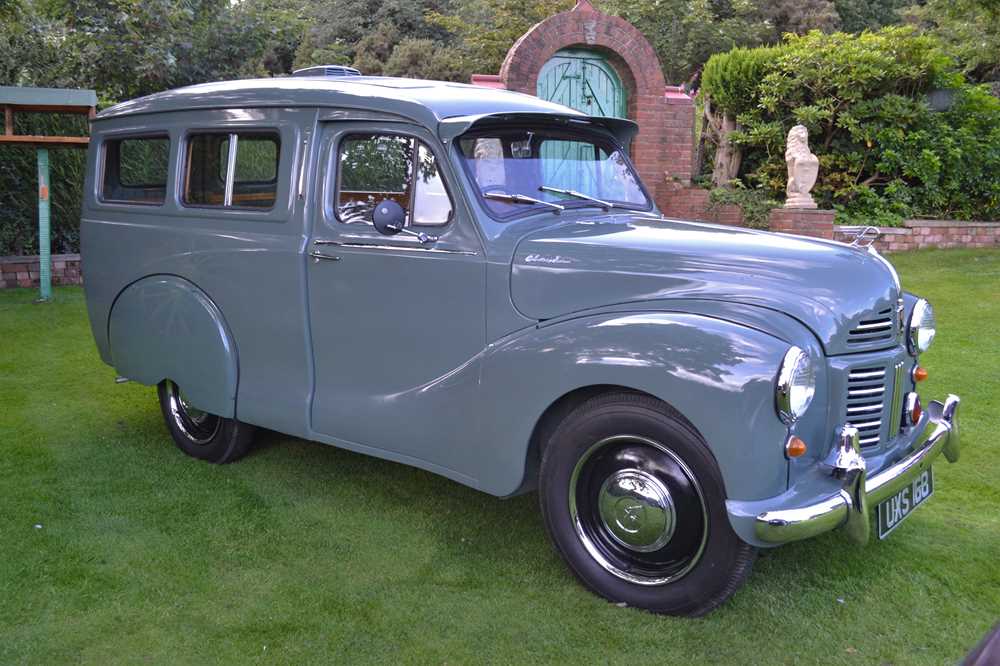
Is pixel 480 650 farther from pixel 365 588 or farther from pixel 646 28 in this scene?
pixel 646 28

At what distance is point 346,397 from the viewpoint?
14.0ft

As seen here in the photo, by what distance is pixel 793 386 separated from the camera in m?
3.02

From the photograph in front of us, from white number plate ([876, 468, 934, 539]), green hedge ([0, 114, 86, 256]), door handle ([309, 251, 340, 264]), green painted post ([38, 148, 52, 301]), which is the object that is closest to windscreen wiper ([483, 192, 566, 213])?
door handle ([309, 251, 340, 264])

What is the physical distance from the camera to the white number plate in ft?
11.3

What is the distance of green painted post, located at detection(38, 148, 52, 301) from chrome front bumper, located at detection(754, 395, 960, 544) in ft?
28.7

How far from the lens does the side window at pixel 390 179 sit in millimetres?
3967

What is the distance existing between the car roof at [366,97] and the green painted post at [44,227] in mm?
5148

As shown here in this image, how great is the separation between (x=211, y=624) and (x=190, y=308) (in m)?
1.96

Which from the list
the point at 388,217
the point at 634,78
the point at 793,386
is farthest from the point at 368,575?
the point at 634,78

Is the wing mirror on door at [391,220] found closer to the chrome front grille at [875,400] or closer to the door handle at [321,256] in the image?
the door handle at [321,256]

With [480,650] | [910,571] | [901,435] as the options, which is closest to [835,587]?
[910,571]

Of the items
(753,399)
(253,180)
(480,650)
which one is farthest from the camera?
(253,180)

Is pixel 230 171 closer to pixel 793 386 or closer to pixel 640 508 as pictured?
pixel 640 508

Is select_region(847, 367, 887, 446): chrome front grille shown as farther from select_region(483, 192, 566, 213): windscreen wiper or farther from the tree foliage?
the tree foliage
